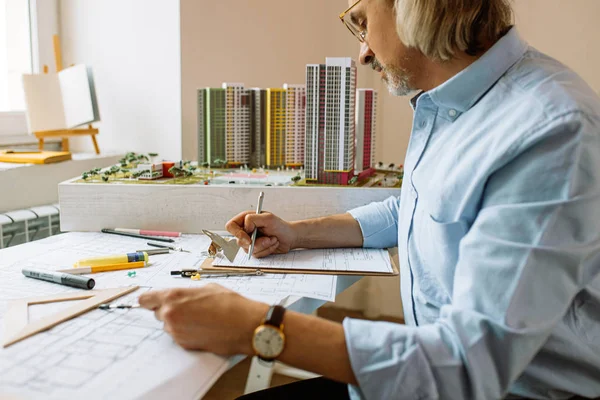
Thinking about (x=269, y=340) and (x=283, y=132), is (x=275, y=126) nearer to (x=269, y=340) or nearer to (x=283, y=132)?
(x=283, y=132)

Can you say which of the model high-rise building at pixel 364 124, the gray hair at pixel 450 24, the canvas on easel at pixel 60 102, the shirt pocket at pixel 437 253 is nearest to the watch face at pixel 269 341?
the shirt pocket at pixel 437 253

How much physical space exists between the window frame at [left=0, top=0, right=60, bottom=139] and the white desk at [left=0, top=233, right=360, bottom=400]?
4.67ft

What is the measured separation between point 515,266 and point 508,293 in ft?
0.11

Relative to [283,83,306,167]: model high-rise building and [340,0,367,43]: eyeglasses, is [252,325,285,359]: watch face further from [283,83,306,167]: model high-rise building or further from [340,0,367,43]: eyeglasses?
[283,83,306,167]: model high-rise building

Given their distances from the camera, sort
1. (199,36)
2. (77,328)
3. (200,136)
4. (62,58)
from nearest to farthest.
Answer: (77,328), (200,136), (199,36), (62,58)

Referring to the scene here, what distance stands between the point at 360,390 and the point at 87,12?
210 centimetres

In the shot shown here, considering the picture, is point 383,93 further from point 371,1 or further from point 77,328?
point 77,328

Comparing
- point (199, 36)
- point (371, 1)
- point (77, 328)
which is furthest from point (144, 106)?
point (77, 328)

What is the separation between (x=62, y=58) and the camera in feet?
7.77

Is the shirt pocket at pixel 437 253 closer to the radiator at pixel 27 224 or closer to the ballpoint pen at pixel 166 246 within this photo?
the ballpoint pen at pixel 166 246

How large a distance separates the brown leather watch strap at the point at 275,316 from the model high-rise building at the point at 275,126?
3.67 ft

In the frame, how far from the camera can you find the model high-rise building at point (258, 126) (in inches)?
69.9

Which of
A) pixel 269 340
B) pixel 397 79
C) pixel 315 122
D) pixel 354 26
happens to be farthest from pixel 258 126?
pixel 269 340

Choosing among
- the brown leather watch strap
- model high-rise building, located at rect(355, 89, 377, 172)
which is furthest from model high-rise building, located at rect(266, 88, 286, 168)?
the brown leather watch strap
